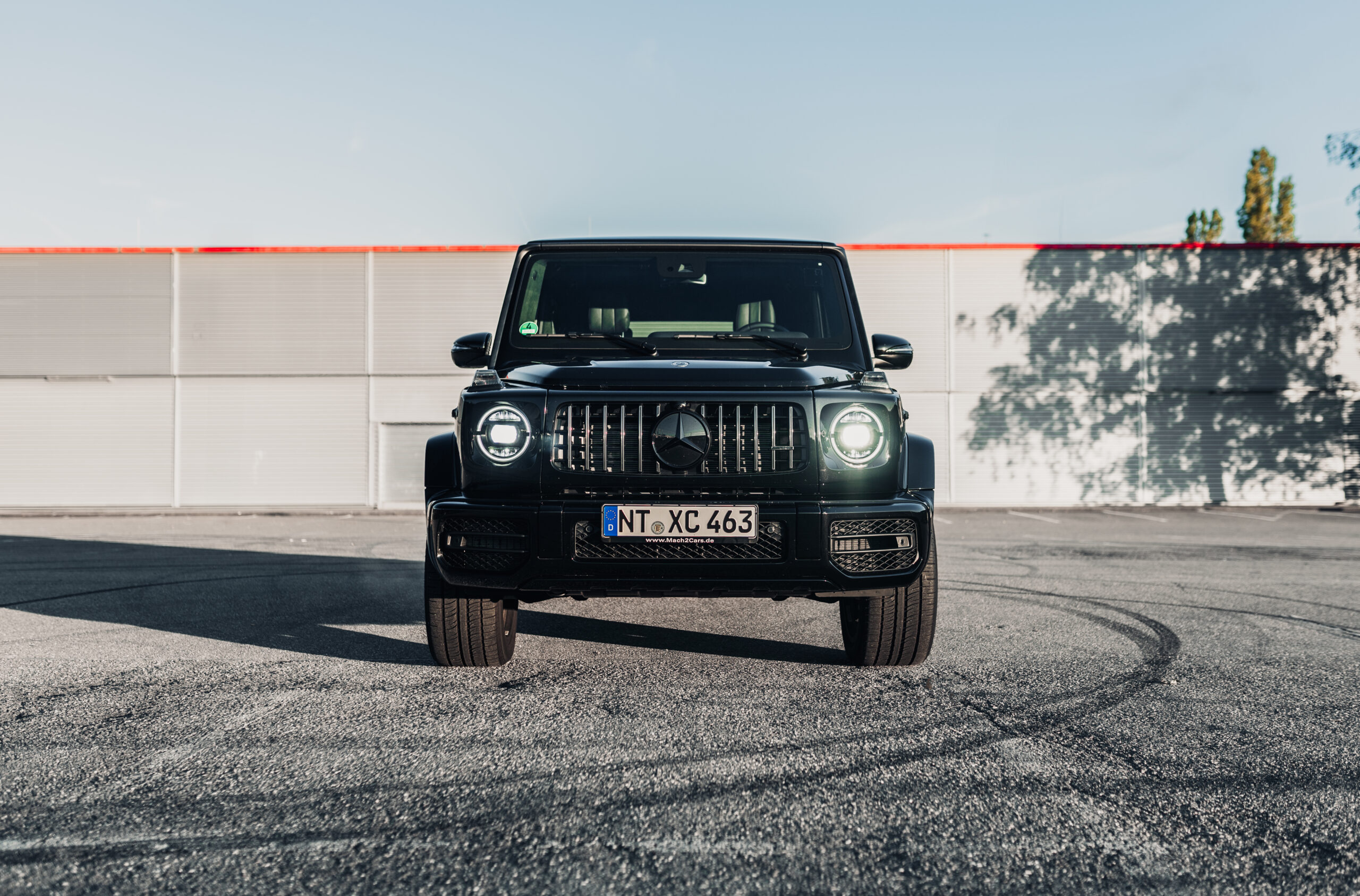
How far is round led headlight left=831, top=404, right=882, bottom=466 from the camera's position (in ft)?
12.8

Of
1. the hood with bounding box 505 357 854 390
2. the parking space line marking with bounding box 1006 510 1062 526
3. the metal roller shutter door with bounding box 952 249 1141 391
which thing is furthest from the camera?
the metal roller shutter door with bounding box 952 249 1141 391

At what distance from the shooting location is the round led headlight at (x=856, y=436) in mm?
3893

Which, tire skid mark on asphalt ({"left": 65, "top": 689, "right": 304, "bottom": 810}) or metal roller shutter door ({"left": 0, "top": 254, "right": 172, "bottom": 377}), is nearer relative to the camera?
tire skid mark on asphalt ({"left": 65, "top": 689, "right": 304, "bottom": 810})

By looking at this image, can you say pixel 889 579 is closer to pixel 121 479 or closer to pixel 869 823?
pixel 869 823

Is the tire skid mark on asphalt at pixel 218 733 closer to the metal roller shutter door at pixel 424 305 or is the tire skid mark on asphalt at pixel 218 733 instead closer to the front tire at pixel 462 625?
the front tire at pixel 462 625

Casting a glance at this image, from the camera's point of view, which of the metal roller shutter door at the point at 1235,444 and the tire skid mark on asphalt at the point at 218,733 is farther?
the metal roller shutter door at the point at 1235,444

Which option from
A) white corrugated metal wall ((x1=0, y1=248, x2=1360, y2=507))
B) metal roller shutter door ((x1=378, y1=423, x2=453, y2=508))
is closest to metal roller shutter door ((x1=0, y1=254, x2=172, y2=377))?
white corrugated metal wall ((x1=0, y1=248, x2=1360, y2=507))

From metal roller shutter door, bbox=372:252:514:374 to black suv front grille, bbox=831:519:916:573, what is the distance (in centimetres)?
1760

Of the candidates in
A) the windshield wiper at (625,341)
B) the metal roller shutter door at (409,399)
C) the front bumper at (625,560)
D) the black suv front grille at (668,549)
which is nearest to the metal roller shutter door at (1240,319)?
the metal roller shutter door at (409,399)

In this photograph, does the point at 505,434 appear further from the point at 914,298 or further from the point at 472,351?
the point at 914,298

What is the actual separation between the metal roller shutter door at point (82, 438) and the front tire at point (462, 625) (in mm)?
18961

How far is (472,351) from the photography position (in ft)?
15.7

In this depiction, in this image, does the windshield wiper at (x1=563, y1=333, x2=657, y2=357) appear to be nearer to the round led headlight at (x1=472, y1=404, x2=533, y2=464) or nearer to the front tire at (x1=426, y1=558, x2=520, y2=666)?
the round led headlight at (x1=472, y1=404, x2=533, y2=464)

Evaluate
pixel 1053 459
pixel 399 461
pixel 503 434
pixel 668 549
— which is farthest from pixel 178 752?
pixel 1053 459
